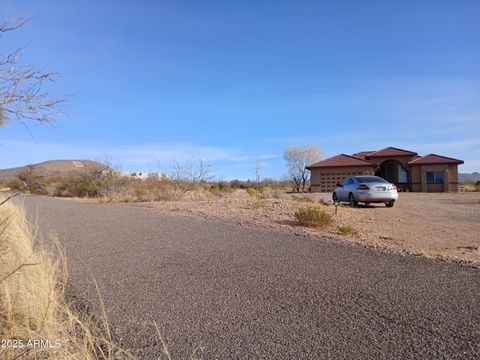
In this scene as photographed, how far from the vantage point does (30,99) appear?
4488 millimetres

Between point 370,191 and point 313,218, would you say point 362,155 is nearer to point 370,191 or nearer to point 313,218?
point 370,191

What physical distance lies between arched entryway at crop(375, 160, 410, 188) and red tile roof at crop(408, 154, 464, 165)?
1595mm

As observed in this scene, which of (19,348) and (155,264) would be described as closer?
(19,348)

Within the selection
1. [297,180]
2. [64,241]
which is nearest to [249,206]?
[64,241]

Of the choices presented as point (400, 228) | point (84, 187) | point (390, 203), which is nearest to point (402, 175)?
point (390, 203)

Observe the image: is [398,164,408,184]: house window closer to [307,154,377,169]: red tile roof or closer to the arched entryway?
the arched entryway

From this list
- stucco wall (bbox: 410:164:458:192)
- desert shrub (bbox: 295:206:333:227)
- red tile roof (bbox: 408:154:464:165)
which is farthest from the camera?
stucco wall (bbox: 410:164:458:192)

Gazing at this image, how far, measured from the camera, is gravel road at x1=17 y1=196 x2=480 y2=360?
3355 millimetres

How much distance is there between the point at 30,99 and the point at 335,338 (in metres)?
3.96

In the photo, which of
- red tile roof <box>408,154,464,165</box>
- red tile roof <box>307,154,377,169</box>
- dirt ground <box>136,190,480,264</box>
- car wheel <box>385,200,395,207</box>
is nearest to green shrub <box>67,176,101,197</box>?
red tile roof <box>307,154,377,169</box>

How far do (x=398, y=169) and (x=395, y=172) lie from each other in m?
0.46

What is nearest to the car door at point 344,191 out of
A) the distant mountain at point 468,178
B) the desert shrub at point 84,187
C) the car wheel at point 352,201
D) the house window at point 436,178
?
the car wheel at point 352,201

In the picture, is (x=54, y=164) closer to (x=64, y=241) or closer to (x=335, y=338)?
(x=64, y=241)

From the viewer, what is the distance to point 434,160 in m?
38.9
